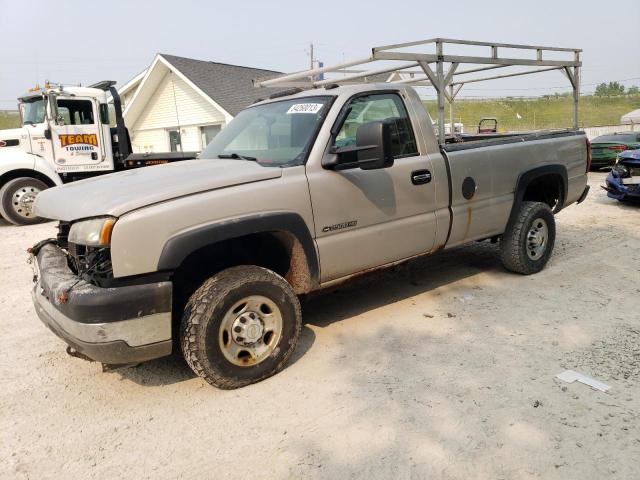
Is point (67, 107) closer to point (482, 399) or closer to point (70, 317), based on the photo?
point (70, 317)

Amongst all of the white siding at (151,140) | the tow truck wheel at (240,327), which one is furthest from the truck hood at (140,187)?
the white siding at (151,140)

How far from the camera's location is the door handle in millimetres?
4173

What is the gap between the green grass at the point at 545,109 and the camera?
5266 centimetres

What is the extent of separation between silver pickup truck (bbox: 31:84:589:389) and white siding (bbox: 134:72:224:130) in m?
16.2

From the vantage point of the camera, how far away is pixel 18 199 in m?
9.98

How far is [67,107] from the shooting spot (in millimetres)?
10930

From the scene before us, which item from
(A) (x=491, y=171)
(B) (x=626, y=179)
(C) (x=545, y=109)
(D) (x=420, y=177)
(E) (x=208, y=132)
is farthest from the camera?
(C) (x=545, y=109)

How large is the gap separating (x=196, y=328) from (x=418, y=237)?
203 centimetres

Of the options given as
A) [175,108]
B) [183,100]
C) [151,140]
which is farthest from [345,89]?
[151,140]

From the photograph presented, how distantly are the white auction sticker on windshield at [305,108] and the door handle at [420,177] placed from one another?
3.09ft

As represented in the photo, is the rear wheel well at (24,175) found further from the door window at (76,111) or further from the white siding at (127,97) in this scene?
the white siding at (127,97)

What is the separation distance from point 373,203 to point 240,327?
140 cm

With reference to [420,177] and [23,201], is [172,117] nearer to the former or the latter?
[23,201]

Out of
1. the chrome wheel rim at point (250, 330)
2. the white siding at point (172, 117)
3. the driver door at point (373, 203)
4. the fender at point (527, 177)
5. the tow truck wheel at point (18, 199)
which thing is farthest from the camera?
the white siding at point (172, 117)
